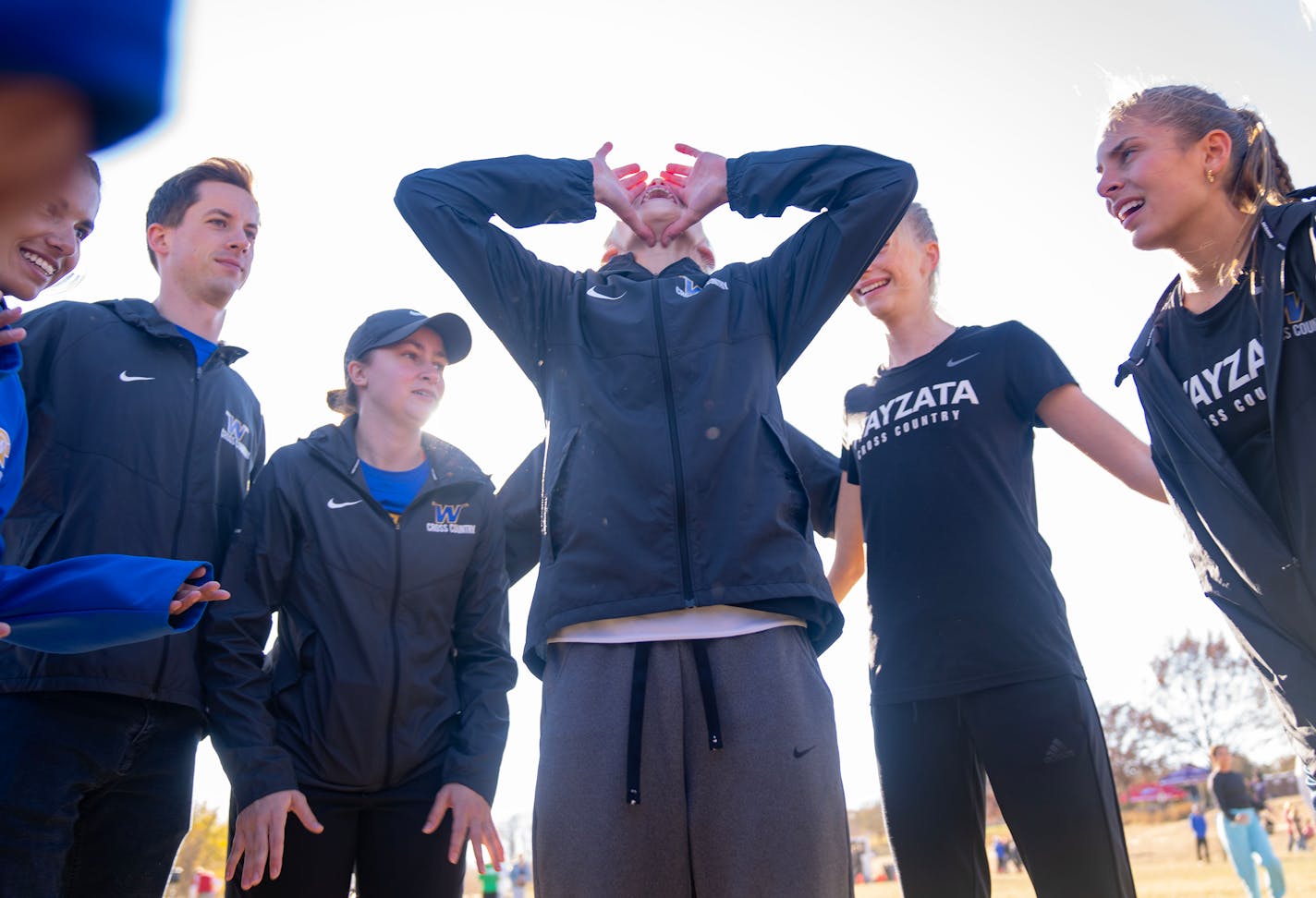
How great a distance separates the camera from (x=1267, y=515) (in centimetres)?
316

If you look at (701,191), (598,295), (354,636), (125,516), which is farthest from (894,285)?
(125,516)

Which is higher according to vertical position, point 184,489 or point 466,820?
point 184,489

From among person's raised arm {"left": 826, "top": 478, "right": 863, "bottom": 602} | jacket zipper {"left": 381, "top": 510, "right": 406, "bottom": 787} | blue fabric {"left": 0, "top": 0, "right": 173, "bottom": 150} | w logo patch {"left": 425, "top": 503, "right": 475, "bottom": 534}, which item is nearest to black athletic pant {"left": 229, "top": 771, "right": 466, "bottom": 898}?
jacket zipper {"left": 381, "top": 510, "right": 406, "bottom": 787}

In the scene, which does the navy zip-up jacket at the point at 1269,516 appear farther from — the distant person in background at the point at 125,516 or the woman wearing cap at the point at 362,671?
the distant person in background at the point at 125,516

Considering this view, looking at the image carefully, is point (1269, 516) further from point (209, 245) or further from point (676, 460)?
point (209, 245)

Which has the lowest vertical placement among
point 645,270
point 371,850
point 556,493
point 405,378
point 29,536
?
point 371,850

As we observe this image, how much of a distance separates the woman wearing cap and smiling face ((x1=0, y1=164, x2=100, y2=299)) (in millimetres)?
1561

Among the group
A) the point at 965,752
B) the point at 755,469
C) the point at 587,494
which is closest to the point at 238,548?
the point at 587,494

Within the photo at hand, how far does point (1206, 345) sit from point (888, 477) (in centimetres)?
128

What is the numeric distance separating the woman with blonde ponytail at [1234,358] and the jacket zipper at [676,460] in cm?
174

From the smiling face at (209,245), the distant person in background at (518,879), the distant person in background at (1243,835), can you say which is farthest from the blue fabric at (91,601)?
the distant person in background at (518,879)

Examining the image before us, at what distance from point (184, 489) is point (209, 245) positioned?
1.19 metres

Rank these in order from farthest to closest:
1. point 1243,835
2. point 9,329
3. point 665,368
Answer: point 1243,835 → point 665,368 → point 9,329

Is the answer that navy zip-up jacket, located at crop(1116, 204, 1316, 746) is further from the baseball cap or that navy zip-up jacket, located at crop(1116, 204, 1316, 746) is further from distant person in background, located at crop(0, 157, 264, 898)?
distant person in background, located at crop(0, 157, 264, 898)
